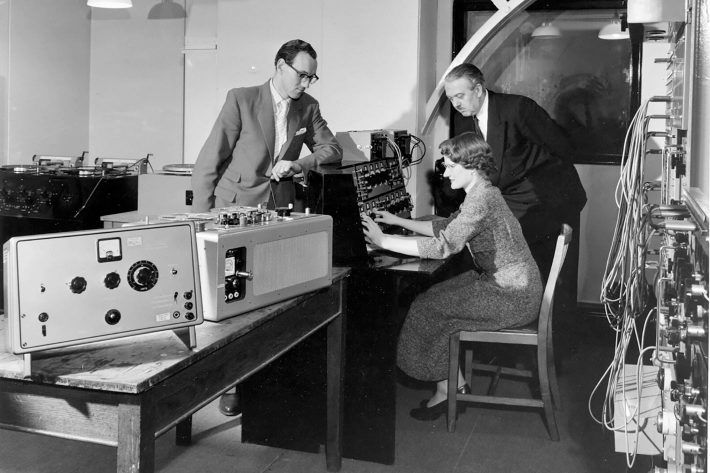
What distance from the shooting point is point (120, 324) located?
1694mm

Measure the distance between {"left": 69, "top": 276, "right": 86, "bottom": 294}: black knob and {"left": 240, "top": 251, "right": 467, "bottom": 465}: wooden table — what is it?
1.42 m

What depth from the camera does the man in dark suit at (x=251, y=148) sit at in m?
3.43

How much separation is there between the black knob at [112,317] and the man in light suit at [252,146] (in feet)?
5.62

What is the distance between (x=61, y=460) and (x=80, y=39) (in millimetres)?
3443

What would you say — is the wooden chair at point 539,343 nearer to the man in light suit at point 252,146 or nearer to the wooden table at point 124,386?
the man in light suit at point 252,146

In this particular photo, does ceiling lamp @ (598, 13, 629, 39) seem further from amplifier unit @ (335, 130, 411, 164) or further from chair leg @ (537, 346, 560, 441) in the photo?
chair leg @ (537, 346, 560, 441)

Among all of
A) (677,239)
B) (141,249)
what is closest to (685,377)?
(677,239)

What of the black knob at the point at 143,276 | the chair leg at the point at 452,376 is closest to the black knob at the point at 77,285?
the black knob at the point at 143,276

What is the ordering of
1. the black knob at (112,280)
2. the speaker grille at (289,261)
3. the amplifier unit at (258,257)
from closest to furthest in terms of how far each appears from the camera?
1. the black knob at (112,280)
2. the amplifier unit at (258,257)
3. the speaker grille at (289,261)

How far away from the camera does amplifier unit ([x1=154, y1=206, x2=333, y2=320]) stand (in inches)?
79.0

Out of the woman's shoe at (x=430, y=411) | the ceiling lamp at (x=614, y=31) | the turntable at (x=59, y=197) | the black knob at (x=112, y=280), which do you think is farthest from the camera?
the ceiling lamp at (x=614, y=31)

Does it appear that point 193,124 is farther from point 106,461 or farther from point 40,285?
point 40,285

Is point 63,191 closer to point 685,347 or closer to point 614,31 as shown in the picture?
point 614,31

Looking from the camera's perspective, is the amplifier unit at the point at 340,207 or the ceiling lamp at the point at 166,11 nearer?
the amplifier unit at the point at 340,207
